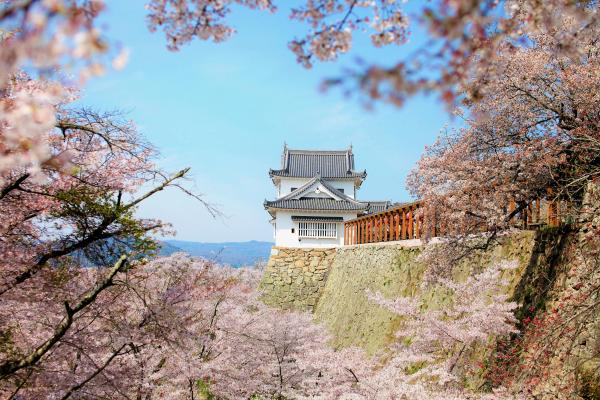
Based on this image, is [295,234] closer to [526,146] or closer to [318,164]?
[318,164]

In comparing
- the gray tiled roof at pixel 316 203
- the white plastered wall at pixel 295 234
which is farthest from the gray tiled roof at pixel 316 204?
the white plastered wall at pixel 295 234

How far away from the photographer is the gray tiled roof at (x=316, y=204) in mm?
26056

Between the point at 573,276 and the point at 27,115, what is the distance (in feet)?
21.1

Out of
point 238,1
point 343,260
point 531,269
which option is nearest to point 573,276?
point 531,269

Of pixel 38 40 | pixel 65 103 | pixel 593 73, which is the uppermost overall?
pixel 593 73

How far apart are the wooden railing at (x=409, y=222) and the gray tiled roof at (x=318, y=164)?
34.2 feet

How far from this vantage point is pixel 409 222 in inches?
512

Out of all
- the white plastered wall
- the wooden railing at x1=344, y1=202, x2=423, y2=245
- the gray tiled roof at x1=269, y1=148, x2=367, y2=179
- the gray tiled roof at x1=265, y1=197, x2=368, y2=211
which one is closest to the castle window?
the white plastered wall

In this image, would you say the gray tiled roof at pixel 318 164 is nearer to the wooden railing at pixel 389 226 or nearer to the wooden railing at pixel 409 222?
the wooden railing at pixel 409 222

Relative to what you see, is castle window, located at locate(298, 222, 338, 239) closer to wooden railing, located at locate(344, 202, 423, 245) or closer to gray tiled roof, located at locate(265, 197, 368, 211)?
gray tiled roof, located at locate(265, 197, 368, 211)

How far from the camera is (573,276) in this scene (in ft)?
20.0

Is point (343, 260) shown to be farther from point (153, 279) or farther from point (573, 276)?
point (573, 276)

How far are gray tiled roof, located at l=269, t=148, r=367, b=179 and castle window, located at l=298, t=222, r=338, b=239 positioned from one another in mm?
5236

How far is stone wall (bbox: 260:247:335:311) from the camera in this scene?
73.9 ft
